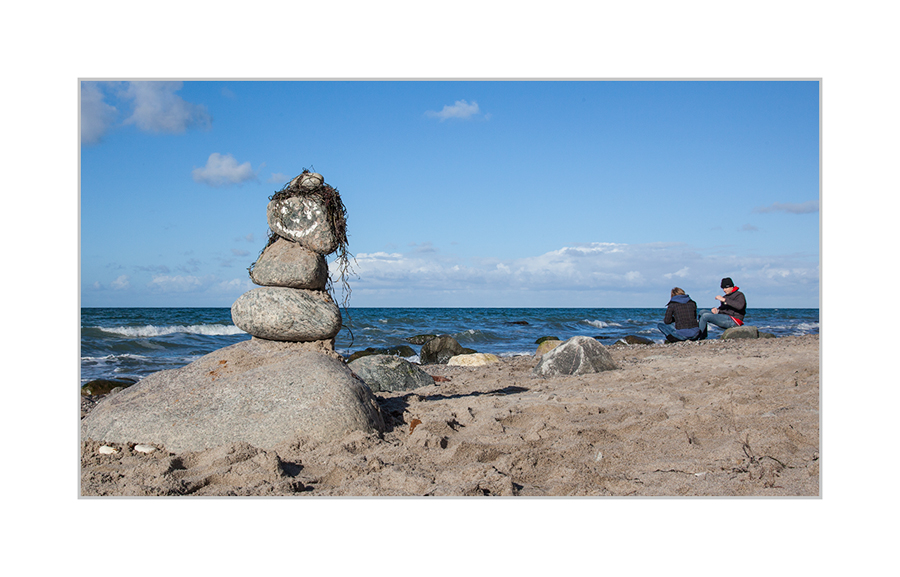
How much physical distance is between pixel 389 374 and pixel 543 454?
4.73 metres

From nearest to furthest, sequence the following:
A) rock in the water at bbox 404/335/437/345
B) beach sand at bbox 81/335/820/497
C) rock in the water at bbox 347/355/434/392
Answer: beach sand at bbox 81/335/820/497 < rock in the water at bbox 347/355/434/392 < rock in the water at bbox 404/335/437/345

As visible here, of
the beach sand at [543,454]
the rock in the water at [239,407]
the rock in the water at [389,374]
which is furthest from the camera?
the rock in the water at [389,374]

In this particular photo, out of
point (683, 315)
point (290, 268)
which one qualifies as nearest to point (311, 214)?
point (290, 268)

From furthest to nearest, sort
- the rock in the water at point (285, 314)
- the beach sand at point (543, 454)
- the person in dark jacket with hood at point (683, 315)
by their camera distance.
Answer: the person in dark jacket with hood at point (683, 315) < the rock in the water at point (285, 314) < the beach sand at point (543, 454)

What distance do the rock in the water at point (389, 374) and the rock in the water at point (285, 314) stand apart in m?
2.74

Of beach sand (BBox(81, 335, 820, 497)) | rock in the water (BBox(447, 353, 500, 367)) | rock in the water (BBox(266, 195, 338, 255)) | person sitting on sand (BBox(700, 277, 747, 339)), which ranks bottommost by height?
rock in the water (BBox(447, 353, 500, 367))

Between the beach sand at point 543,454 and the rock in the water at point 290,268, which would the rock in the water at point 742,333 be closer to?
the beach sand at point 543,454

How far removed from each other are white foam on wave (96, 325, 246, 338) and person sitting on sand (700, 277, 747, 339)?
14700 millimetres

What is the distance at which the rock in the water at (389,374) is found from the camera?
341 inches

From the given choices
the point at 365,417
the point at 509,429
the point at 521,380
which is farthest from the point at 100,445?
the point at 521,380

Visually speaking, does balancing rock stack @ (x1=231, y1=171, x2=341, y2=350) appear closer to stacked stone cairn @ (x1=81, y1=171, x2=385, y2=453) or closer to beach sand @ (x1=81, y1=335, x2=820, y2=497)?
stacked stone cairn @ (x1=81, y1=171, x2=385, y2=453)

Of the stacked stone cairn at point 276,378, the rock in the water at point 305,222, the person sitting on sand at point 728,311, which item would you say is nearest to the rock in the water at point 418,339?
the person sitting on sand at point 728,311

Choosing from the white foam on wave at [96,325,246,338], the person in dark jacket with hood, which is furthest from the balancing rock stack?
the white foam on wave at [96,325,246,338]

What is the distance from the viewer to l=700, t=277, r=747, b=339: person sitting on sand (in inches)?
531
